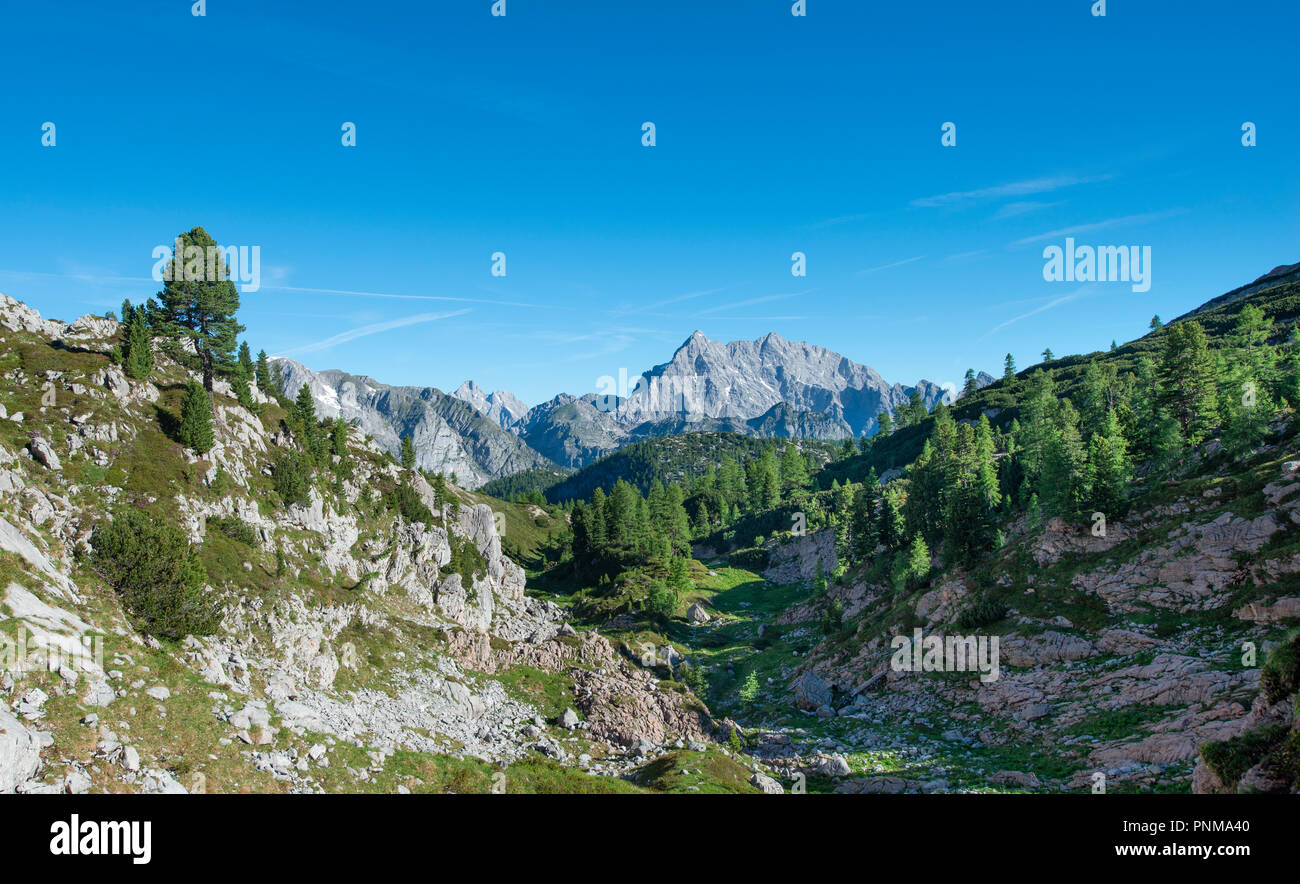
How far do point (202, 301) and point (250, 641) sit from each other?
36.3 m

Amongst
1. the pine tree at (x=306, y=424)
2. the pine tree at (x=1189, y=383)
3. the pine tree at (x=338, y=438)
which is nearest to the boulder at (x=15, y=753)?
the pine tree at (x=306, y=424)

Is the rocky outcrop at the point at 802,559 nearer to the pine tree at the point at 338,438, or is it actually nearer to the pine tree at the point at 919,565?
the pine tree at the point at 919,565

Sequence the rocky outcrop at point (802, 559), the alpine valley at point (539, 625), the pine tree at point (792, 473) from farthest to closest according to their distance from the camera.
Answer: the pine tree at point (792, 473), the rocky outcrop at point (802, 559), the alpine valley at point (539, 625)

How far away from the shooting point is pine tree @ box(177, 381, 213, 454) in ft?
145

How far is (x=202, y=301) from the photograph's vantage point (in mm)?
54344

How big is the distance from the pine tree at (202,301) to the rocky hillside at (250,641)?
282 centimetres

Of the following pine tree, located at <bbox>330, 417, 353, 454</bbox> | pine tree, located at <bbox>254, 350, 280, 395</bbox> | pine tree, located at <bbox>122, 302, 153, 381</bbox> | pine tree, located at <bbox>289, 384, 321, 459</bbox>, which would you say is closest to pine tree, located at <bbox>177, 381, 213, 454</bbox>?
pine tree, located at <bbox>122, 302, 153, 381</bbox>

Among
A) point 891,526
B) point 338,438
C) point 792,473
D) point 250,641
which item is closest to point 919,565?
point 891,526

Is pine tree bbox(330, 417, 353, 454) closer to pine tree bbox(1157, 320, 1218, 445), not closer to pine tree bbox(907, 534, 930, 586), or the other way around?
pine tree bbox(907, 534, 930, 586)

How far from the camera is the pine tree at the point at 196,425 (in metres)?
44.2

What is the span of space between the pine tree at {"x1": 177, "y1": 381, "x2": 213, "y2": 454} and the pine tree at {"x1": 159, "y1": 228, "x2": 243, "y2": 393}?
1051cm

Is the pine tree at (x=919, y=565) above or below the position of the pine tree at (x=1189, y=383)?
below
